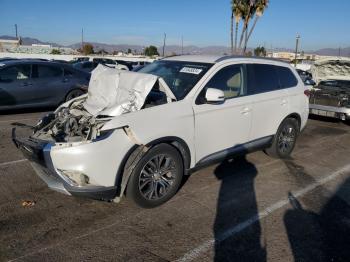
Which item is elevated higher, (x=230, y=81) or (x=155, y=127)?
(x=230, y=81)

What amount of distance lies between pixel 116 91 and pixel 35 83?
6.02 metres

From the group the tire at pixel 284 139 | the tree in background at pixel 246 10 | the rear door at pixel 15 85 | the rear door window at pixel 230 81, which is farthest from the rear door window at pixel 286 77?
the tree in background at pixel 246 10

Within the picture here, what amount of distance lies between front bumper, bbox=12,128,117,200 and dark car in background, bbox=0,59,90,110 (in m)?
5.17

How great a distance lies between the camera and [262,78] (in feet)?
18.5

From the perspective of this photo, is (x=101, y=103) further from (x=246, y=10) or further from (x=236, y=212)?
(x=246, y=10)

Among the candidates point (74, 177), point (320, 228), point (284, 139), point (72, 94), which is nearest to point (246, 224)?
A: point (320, 228)

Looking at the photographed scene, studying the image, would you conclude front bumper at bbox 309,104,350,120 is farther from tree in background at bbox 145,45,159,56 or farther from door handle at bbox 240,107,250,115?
tree in background at bbox 145,45,159,56

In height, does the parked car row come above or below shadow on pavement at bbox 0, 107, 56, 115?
above

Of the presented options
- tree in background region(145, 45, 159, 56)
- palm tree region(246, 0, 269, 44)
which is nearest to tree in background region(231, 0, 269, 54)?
palm tree region(246, 0, 269, 44)

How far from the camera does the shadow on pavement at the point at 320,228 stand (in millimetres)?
3424

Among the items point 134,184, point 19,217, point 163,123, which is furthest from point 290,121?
point 19,217

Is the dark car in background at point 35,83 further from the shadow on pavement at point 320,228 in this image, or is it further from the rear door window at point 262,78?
the shadow on pavement at point 320,228

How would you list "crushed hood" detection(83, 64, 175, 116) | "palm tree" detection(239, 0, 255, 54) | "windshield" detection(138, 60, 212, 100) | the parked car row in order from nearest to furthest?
"crushed hood" detection(83, 64, 175, 116), "windshield" detection(138, 60, 212, 100), the parked car row, "palm tree" detection(239, 0, 255, 54)

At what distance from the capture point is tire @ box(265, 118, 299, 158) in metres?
6.11
